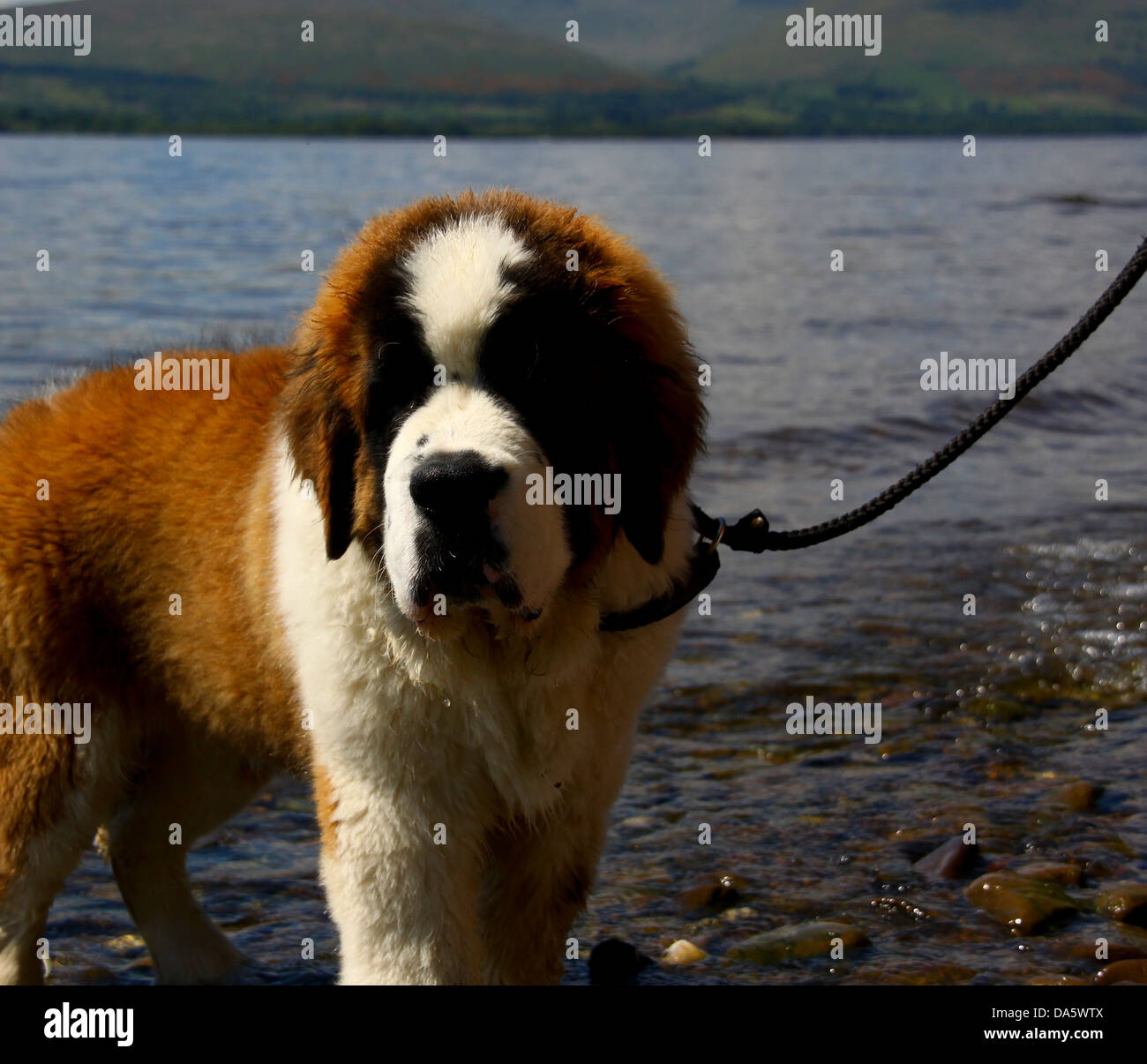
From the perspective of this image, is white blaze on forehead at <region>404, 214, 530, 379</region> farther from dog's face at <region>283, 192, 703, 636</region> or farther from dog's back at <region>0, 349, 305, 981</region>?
dog's back at <region>0, 349, 305, 981</region>

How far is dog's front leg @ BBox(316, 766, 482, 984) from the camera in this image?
292 centimetres

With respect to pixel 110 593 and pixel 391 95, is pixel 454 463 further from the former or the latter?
pixel 391 95

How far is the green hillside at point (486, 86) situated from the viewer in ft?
375

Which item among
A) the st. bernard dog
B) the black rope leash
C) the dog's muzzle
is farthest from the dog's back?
the black rope leash

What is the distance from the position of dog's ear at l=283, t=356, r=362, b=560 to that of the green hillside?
8542cm

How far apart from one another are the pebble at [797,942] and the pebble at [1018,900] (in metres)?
0.38

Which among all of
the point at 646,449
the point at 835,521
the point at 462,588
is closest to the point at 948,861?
the point at 835,521

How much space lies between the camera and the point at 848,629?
628 cm

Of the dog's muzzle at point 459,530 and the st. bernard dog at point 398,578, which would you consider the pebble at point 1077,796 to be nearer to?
the st. bernard dog at point 398,578

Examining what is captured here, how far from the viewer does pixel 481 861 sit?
3143 millimetres

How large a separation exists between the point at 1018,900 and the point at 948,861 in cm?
28

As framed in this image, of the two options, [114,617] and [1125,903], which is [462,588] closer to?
[114,617]

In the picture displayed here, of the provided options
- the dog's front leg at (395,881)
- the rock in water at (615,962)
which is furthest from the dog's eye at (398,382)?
the rock in water at (615,962)

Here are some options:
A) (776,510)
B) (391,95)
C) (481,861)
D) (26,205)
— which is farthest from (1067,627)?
(391,95)
